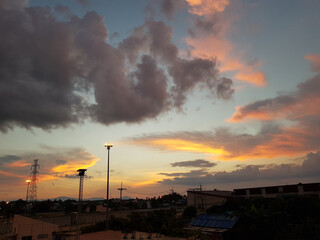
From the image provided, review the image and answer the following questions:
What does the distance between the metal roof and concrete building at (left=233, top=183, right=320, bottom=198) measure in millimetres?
42232

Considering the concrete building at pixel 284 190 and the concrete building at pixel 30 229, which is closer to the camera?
the concrete building at pixel 30 229

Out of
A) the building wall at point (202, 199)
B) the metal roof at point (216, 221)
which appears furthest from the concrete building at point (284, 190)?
the metal roof at point (216, 221)

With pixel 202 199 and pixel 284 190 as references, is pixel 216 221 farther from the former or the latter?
pixel 284 190

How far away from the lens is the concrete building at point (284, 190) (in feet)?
187

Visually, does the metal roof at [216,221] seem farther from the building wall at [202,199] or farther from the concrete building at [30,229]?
the building wall at [202,199]

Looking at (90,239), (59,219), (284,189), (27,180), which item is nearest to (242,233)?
(90,239)

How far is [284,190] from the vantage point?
201 feet

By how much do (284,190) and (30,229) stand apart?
60500 mm

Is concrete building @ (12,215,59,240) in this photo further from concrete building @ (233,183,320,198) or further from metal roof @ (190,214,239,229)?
concrete building @ (233,183,320,198)

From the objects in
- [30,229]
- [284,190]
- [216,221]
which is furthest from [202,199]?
[30,229]

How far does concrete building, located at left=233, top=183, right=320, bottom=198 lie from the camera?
187ft

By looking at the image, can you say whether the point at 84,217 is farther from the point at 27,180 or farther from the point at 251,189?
the point at 251,189

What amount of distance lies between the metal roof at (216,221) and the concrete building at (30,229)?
1874 cm

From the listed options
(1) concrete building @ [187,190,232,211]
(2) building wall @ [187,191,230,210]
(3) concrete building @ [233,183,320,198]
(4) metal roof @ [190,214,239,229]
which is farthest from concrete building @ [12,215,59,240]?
(3) concrete building @ [233,183,320,198]
